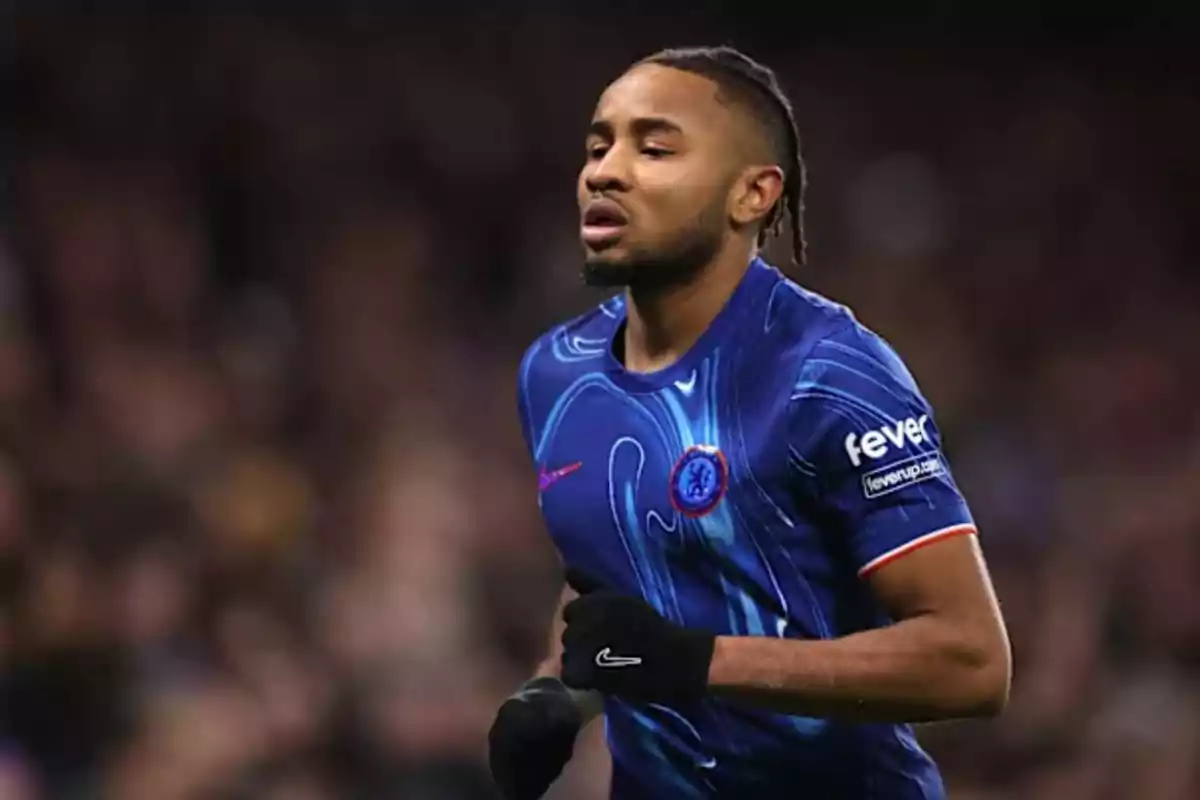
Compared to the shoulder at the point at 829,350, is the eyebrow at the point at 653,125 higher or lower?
higher

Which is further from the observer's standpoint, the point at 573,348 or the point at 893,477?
the point at 573,348

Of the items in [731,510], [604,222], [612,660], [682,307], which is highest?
[604,222]

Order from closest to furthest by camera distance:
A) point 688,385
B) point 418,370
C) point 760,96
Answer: point 688,385 → point 760,96 → point 418,370

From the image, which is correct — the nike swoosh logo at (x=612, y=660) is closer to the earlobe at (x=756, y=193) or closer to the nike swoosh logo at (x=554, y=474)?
the nike swoosh logo at (x=554, y=474)

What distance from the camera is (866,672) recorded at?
211 cm

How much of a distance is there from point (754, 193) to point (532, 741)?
741 mm

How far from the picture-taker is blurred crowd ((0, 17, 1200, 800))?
15.2 ft

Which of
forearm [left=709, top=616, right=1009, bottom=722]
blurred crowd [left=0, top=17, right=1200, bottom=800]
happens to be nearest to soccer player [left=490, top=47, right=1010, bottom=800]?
forearm [left=709, top=616, right=1009, bottom=722]

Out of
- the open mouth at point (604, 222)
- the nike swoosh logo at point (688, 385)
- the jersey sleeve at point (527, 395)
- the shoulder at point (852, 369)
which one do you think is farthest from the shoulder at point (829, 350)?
the jersey sleeve at point (527, 395)

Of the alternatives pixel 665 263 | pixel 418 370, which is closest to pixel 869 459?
pixel 665 263

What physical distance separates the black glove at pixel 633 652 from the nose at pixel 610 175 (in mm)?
520

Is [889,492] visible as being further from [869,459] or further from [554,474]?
[554,474]

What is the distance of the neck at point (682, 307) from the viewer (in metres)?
2.45

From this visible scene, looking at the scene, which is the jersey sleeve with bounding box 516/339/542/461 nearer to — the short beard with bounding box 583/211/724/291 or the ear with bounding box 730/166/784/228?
the short beard with bounding box 583/211/724/291
